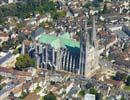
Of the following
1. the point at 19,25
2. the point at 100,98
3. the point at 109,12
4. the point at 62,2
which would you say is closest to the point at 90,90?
the point at 100,98

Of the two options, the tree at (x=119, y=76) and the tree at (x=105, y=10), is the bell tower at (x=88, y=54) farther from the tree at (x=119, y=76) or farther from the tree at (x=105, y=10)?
the tree at (x=105, y=10)

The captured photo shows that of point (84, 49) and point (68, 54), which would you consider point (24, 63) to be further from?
point (84, 49)

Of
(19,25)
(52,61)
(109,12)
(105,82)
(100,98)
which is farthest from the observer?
(109,12)

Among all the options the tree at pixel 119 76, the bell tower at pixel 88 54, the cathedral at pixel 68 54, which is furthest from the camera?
the tree at pixel 119 76

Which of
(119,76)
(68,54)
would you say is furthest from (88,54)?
(119,76)

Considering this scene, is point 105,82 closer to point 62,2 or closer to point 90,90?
point 90,90

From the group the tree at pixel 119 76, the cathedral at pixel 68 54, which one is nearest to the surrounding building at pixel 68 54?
the cathedral at pixel 68 54

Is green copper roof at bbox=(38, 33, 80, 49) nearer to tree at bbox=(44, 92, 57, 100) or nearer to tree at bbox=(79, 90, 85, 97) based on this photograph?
tree at bbox=(79, 90, 85, 97)

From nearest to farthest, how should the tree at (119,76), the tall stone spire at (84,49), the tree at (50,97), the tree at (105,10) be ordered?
the tree at (50,97), the tall stone spire at (84,49), the tree at (119,76), the tree at (105,10)

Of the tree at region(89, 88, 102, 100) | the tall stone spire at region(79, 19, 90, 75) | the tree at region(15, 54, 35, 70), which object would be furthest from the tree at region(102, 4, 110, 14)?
the tree at region(89, 88, 102, 100)
